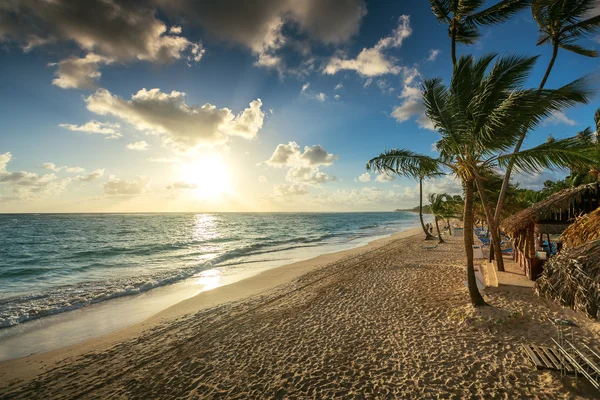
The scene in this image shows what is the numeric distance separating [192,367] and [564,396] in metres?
6.19

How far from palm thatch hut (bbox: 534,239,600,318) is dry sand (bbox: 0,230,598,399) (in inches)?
38.0

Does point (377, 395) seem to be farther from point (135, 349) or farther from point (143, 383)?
point (135, 349)

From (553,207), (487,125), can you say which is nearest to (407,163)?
(487,125)

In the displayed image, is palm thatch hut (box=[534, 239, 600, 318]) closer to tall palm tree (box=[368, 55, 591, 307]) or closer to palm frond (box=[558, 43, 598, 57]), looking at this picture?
tall palm tree (box=[368, 55, 591, 307])

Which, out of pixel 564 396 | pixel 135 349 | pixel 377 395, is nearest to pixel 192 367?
pixel 135 349

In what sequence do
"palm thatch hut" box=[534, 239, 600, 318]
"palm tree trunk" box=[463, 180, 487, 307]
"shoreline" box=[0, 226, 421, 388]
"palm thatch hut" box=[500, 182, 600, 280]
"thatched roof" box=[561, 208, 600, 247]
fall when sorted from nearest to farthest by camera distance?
"palm thatch hut" box=[534, 239, 600, 318], "shoreline" box=[0, 226, 421, 388], "palm tree trunk" box=[463, 180, 487, 307], "thatched roof" box=[561, 208, 600, 247], "palm thatch hut" box=[500, 182, 600, 280]

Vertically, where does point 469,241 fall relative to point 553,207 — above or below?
below

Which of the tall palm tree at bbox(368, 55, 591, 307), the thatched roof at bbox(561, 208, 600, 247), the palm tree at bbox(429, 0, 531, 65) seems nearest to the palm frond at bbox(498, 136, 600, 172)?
the tall palm tree at bbox(368, 55, 591, 307)

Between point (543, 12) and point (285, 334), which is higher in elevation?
point (543, 12)

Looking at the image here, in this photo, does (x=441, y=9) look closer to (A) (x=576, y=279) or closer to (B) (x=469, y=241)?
(B) (x=469, y=241)

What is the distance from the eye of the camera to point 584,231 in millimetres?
6961

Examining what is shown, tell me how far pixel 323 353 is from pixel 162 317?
566 centimetres

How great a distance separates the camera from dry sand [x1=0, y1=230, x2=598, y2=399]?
434 cm

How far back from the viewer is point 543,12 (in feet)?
30.6
